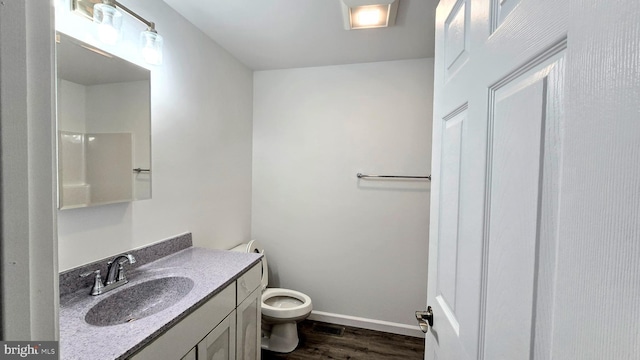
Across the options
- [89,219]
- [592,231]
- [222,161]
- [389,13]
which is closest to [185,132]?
[222,161]

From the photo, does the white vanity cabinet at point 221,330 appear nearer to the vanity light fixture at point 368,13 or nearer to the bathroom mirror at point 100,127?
the bathroom mirror at point 100,127

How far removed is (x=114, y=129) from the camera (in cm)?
126

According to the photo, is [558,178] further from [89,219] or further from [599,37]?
[89,219]

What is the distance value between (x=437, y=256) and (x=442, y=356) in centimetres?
30

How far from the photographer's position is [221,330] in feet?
4.03

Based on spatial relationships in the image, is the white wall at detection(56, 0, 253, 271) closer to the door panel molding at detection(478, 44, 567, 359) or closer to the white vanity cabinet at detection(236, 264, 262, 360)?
the white vanity cabinet at detection(236, 264, 262, 360)

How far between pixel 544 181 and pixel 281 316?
76.8 inches

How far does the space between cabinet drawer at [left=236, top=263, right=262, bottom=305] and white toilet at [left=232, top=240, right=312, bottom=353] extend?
1.15 ft

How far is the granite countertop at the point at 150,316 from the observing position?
0.77m

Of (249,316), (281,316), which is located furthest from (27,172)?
(281,316)

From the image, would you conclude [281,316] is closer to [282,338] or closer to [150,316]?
[282,338]

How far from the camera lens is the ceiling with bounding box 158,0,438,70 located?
1.54m

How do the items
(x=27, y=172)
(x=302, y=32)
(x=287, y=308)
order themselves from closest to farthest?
1. (x=27, y=172)
2. (x=302, y=32)
3. (x=287, y=308)

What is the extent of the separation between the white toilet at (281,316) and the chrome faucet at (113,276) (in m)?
0.88
